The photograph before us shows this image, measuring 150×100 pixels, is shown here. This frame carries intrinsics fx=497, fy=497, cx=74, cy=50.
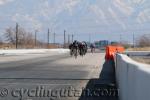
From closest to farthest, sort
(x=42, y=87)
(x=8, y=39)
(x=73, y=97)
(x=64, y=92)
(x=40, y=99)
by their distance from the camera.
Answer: (x=40, y=99) < (x=73, y=97) < (x=64, y=92) < (x=42, y=87) < (x=8, y=39)

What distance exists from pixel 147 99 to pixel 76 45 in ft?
135

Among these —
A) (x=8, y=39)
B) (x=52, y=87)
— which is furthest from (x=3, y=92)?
(x=8, y=39)

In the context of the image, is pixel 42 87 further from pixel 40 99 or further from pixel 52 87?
pixel 40 99

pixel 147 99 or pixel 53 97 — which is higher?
pixel 147 99

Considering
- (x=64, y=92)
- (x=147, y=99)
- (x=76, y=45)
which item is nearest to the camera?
(x=147, y=99)

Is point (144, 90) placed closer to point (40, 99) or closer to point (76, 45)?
point (40, 99)

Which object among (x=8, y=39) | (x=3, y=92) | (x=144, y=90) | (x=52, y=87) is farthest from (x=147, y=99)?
(x=8, y=39)

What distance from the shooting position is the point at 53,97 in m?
15.9

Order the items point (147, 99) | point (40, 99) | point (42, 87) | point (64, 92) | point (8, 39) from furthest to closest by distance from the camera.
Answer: point (8, 39)
point (42, 87)
point (64, 92)
point (40, 99)
point (147, 99)

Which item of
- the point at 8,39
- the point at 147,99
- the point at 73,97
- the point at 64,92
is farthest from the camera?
the point at 8,39

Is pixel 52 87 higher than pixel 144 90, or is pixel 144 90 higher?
pixel 144 90

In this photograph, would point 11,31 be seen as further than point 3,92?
Yes

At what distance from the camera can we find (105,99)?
15797 mm

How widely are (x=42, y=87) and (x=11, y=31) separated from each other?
161191mm
